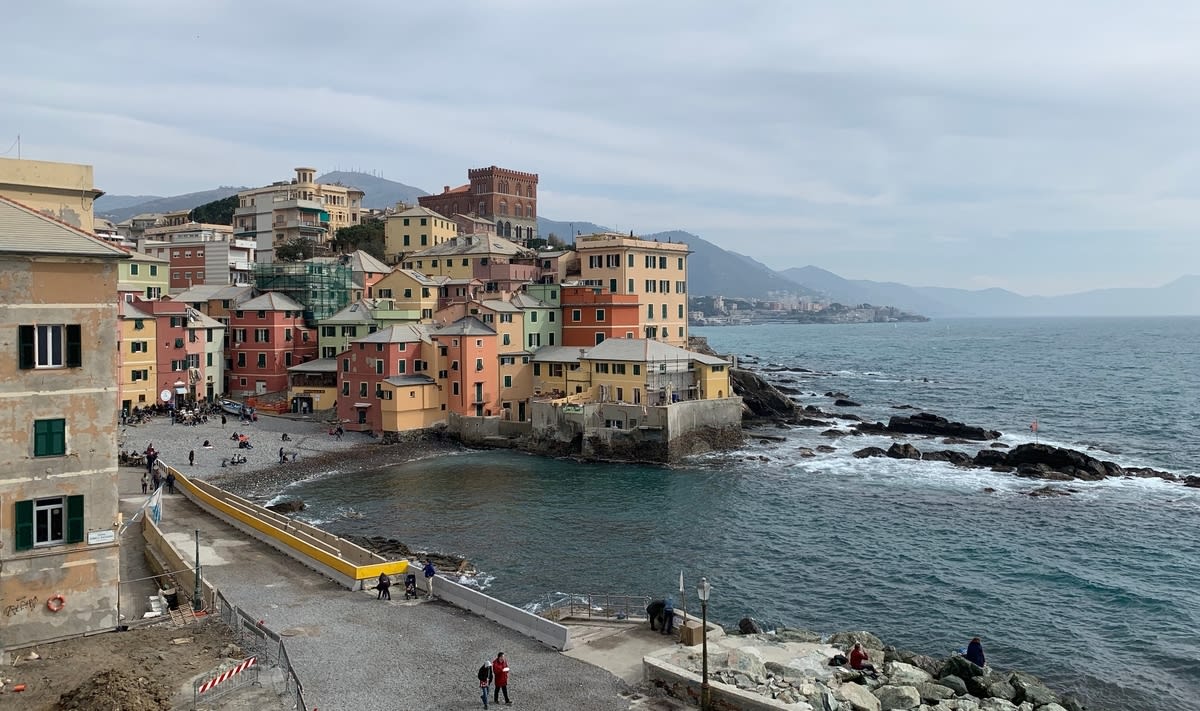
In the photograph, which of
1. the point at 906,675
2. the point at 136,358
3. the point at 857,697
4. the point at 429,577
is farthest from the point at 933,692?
the point at 136,358

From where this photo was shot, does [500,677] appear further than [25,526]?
No

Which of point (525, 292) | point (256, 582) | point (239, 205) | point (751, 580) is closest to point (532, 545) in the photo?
point (751, 580)

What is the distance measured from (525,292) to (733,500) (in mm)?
36403

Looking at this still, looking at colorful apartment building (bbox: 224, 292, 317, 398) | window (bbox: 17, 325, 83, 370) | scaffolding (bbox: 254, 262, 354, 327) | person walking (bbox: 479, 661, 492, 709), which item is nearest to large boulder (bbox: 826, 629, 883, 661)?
person walking (bbox: 479, 661, 492, 709)

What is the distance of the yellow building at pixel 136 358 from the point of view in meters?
68.8

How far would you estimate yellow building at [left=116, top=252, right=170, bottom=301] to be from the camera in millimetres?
82062

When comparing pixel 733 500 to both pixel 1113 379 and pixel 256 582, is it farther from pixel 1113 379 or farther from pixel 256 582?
pixel 1113 379

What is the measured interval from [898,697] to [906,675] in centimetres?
217

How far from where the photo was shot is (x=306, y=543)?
3134 centimetres

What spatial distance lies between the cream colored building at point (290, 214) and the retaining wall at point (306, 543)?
8381cm

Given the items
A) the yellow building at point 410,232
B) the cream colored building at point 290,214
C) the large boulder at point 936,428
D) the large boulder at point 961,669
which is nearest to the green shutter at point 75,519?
the large boulder at point 961,669

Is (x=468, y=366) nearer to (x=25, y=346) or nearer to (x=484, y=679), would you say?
(x=25, y=346)

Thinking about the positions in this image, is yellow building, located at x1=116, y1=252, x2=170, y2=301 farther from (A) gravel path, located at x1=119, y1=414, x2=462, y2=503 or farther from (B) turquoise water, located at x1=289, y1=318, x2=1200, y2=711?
(B) turquoise water, located at x1=289, y1=318, x2=1200, y2=711

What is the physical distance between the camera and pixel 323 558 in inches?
1176
